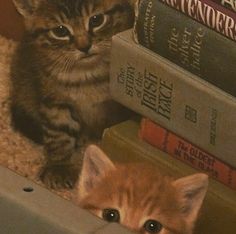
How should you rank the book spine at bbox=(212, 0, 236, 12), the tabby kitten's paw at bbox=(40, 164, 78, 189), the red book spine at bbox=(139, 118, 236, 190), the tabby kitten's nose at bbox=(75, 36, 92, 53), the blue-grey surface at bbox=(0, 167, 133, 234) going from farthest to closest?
the tabby kitten's paw at bbox=(40, 164, 78, 189), the tabby kitten's nose at bbox=(75, 36, 92, 53), the red book spine at bbox=(139, 118, 236, 190), the book spine at bbox=(212, 0, 236, 12), the blue-grey surface at bbox=(0, 167, 133, 234)

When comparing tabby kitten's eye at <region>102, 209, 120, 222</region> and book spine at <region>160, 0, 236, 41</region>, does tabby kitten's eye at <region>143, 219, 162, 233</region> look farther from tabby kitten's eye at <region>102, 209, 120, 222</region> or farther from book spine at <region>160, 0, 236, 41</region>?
book spine at <region>160, 0, 236, 41</region>

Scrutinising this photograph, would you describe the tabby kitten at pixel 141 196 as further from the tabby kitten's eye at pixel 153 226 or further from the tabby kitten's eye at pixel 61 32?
the tabby kitten's eye at pixel 61 32

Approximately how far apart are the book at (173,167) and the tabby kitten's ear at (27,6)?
305mm

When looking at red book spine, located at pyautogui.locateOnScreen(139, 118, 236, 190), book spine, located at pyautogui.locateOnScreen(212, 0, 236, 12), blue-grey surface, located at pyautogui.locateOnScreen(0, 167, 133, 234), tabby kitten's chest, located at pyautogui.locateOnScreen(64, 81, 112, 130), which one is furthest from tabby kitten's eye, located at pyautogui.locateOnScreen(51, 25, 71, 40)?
blue-grey surface, located at pyautogui.locateOnScreen(0, 167, 133, 234)

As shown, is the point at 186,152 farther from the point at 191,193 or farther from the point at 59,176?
the point at 59,176

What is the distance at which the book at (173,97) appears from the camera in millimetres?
1153

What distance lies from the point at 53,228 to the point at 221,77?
503 millimetres

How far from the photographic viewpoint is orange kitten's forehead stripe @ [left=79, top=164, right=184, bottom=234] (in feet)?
3.80

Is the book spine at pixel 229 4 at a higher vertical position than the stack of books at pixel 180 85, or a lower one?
higher

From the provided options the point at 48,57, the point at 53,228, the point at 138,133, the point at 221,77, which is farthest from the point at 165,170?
the point at 53,228

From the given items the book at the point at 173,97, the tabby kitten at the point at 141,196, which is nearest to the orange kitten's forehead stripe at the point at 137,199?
the tabby kitten at the point at 141,196

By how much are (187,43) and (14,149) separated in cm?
58

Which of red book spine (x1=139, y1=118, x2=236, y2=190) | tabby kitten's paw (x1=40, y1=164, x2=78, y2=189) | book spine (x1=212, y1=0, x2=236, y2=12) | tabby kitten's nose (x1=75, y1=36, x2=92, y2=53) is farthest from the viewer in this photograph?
tabby kitten's paw (x1=40, y1=164, x2=78, y2=189)

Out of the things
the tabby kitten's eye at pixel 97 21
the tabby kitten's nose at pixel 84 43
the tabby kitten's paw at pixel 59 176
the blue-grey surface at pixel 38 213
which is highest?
the blue-grey surface at pixel 38 213
